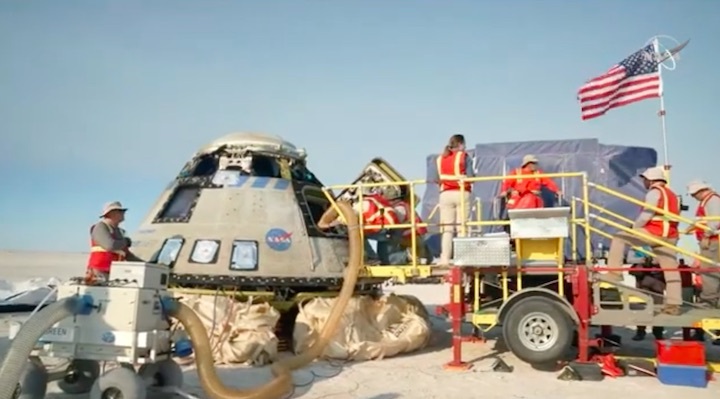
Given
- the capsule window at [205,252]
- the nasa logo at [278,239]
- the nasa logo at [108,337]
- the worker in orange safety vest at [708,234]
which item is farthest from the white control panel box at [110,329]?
the worker in orange safety vest at [708,234]

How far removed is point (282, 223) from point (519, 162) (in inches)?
265

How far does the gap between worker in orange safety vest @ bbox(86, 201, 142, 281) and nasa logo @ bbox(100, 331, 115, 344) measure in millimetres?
1557

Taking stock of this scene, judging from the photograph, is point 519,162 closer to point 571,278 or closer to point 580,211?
point 580,211

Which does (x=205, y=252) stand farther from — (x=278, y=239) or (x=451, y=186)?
(x=451, y=186)

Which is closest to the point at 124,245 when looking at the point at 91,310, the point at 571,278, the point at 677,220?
the point at 91,310

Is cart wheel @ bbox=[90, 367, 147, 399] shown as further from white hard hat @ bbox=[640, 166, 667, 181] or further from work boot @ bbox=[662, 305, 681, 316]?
white hard hat @ bbox=[640, 166, 667, 181]

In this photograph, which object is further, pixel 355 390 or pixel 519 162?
pixel 519 162

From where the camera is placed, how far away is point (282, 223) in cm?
1060

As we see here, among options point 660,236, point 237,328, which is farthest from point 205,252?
point 660,236

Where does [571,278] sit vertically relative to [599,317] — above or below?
above

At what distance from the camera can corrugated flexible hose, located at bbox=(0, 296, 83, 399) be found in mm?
5191

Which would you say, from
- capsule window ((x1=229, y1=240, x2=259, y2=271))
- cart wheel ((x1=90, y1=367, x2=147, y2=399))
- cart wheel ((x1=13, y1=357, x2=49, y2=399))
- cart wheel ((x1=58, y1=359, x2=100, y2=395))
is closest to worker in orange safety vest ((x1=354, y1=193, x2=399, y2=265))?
capsule window ((x1=229, y1=240, x2=259, y2=271))

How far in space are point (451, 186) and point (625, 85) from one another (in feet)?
19.8

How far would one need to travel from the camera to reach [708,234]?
9.56 metres
